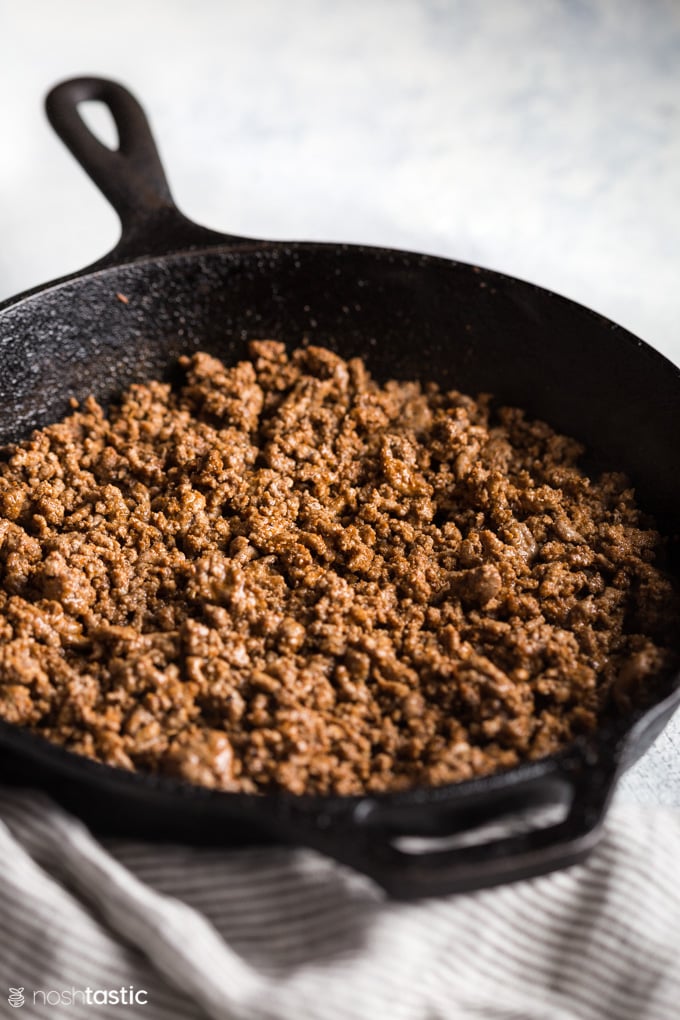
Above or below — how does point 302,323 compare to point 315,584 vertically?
above

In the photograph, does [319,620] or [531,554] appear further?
[531,554]

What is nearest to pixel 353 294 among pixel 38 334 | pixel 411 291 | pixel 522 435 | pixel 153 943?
pixel 411 291

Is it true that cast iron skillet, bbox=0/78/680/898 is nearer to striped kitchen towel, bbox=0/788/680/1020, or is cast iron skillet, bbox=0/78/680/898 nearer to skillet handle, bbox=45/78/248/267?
skillet handle, bbox=45/78/248/267

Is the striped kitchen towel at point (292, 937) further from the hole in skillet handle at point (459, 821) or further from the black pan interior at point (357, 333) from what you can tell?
the black pan interior at point (357, 333)

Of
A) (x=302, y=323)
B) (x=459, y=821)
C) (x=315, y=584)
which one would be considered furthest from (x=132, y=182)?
(x=459, y=821)

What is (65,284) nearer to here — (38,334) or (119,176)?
(38,334)

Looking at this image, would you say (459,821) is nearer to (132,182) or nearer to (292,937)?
(292,937)
